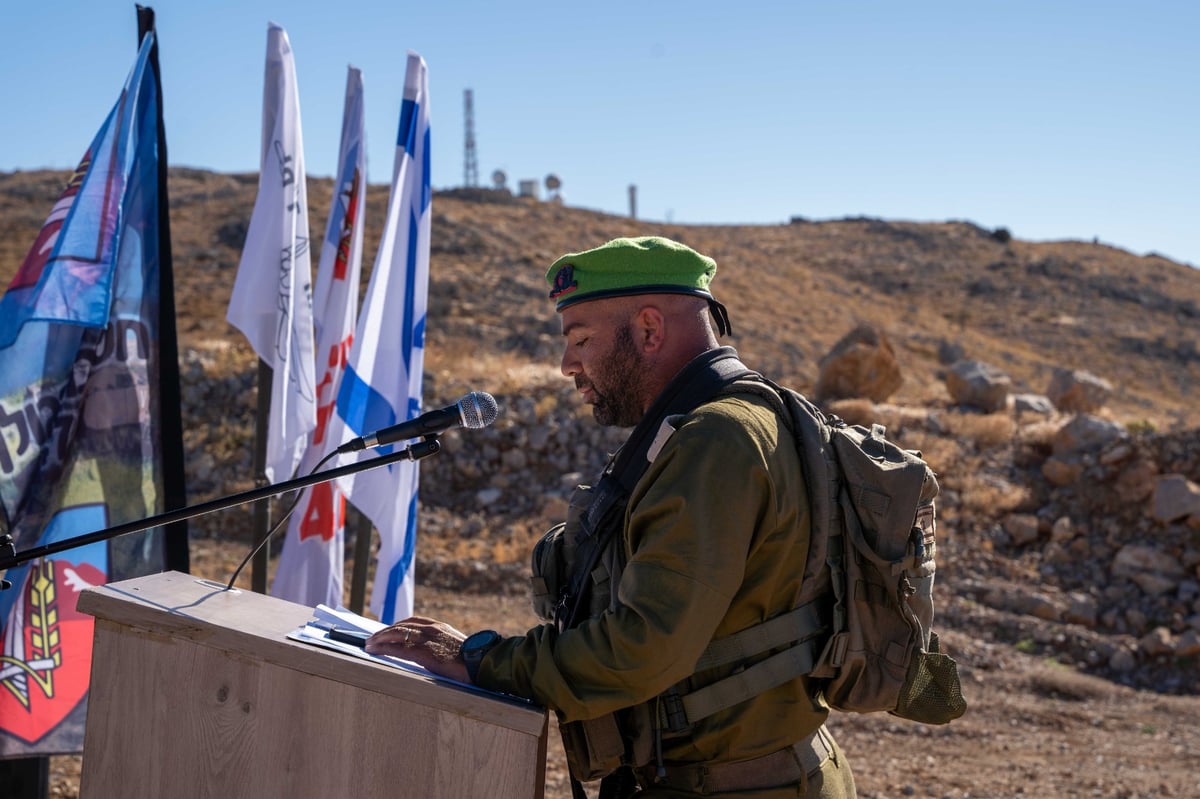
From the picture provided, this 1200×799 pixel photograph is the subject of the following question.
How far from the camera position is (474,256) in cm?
2578

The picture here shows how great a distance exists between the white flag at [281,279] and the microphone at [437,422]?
2416mm

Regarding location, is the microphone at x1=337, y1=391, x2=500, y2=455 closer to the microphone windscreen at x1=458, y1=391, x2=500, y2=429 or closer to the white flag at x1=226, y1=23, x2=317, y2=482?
the microphone windscreen at x1=458, y1=391, x2=500, y2=429

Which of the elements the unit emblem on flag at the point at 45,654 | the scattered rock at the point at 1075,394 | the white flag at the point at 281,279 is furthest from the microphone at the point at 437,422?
the scattered rock at the point at 1075,394

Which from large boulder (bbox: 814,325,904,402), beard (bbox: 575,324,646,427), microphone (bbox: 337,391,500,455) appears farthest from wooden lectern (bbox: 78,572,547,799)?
large boulder (bbox: 814,325,904,402)

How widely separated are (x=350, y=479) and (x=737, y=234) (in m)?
38.3

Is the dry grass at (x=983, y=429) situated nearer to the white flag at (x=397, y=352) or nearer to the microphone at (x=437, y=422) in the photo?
the white flag at (x=397, y=352)

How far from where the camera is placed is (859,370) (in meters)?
13.2

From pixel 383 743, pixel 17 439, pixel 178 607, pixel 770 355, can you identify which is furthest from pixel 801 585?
pixel 770 355

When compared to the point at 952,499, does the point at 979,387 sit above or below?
above

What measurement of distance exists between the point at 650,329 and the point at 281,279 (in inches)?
111

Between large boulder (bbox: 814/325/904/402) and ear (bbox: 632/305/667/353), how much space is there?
1111 cm

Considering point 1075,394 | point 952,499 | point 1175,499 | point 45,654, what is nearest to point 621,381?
point 45,654

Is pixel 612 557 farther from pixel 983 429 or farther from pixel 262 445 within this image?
pixel 983 429

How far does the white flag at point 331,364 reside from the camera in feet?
17.1
